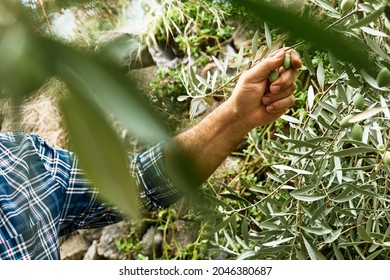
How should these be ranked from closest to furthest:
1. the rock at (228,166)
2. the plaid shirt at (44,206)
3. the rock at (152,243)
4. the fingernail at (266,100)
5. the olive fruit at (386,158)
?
the olive fruit at (386,158) → the fingernail at (266,100) → the plaid shirt at (44,206) → the rock at (228,166) → the rock at (152,243)

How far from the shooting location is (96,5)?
15 cm

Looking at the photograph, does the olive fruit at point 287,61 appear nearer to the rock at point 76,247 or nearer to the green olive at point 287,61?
the green olive at point 287,61

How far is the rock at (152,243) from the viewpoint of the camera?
160 centimetres

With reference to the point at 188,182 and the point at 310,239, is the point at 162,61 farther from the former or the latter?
the point at 188,182

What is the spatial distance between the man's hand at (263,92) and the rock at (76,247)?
1.04 m

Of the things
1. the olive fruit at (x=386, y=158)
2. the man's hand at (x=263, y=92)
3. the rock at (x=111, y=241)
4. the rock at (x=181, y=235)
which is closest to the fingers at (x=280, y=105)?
the man's hand at (x=263, y=92)

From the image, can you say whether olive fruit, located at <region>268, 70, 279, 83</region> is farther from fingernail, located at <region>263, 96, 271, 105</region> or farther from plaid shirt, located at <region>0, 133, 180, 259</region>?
plaid shirt, located at <region>0, 133, 180, 259</region>

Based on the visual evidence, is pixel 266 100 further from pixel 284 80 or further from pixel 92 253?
pixel 92 253

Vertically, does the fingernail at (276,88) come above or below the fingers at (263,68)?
below

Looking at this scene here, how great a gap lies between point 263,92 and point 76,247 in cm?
111

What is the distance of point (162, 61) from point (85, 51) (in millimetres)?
1533

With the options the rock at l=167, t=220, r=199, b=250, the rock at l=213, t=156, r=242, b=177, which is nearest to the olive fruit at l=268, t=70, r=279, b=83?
the rock at l=213, t=156, r=242, b=177

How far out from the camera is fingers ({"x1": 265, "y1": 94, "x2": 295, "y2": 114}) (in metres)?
0.85

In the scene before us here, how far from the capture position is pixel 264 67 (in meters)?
0.80
